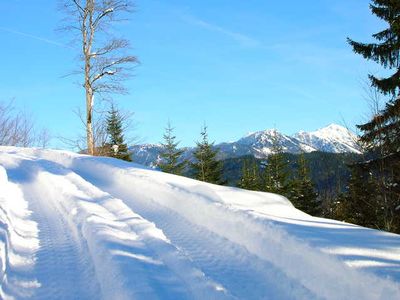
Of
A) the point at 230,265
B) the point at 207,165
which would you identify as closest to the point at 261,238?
the point at 230,265

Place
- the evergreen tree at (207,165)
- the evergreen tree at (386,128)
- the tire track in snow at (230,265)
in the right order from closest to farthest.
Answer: the tire track in snow at (230,265)
the evergreen tree at (386,128)
the evergreen tree at (207,165)

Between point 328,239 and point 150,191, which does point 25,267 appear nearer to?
point 328,239

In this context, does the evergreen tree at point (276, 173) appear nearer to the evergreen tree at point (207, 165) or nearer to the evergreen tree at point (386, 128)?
the evergreen tree at point (207, 165)

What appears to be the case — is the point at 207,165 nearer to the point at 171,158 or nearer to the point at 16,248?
the point at 171,158

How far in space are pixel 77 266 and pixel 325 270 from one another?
2936 mm

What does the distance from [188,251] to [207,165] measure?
28.4 metres

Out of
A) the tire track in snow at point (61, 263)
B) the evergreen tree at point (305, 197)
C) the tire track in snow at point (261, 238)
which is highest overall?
the tire track in snow at point (261, 238)

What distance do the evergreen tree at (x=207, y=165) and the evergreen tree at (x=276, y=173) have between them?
17.5ft

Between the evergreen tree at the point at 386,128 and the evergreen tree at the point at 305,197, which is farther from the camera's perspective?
the evergreen tree at the point at 305,197

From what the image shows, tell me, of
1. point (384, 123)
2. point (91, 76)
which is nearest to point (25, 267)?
point (384, 123)

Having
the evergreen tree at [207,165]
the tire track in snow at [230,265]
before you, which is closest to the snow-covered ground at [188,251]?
the tire track in snow at [230,265]

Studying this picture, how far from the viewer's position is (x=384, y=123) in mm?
13859

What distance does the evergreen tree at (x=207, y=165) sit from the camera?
33.6m

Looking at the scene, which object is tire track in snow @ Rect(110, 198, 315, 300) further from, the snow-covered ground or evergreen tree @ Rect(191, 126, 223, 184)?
evergreen tree @ Rect(191, 126, 223, 184)
